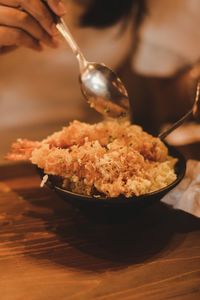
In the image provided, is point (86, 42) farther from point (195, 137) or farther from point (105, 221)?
point (105, 221)

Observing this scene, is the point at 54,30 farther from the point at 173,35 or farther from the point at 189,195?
the point at 173,35

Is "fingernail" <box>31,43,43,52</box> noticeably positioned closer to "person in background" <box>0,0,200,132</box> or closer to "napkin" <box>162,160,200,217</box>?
"napkin" <box>162,160,200,217</box>

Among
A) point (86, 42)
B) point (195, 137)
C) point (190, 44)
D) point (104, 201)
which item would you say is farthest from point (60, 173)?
point (190, 44)

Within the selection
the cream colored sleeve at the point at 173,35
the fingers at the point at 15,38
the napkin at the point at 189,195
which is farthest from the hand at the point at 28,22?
the cream colored sleeve at the point at 173,35

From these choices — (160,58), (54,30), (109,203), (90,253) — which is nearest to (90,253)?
(90,253)

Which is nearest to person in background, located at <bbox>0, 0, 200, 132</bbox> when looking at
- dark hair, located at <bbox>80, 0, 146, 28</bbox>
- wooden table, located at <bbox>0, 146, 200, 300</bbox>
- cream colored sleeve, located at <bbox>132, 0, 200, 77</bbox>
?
cream colored sleeve, located at <bbox>132, 0, 200, 77</bbox>

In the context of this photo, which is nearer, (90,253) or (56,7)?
(90,253)
